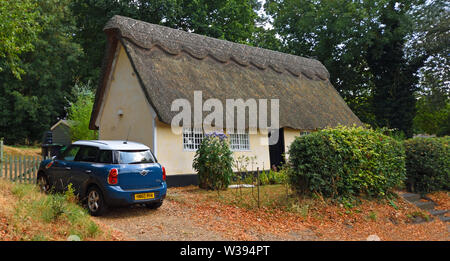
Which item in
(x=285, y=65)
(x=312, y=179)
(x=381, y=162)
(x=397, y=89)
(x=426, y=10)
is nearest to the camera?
(x=312, y=179)

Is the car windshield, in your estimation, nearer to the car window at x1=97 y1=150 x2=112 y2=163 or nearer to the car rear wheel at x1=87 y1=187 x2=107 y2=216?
the car window at x1=97 y1=150 x2=112 y2=163

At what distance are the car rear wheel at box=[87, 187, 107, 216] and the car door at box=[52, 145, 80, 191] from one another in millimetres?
1038

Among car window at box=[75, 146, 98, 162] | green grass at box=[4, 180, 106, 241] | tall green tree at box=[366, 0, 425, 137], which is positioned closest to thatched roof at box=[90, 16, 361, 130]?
car window at box=[75, 146, 98, 162]

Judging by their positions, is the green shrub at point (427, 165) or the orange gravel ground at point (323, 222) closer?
the orange gravel ground at point (323, 222)

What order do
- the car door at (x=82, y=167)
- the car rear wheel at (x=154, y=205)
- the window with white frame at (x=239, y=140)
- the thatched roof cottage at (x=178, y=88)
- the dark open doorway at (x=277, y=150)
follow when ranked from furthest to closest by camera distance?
the dark open doorway at (x=277, y=150), the window with white frame at (x=239, y=140), the thatched roof cottage at (x=178, y=88), the car rear wheel at (x=154, y=205), the car door at (x=82, y=167)

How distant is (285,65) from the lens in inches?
793

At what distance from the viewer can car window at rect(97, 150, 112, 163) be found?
8281 millimetres

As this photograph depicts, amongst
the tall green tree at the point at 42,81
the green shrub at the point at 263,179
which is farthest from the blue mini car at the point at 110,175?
the tall green tree at the point at 42,81

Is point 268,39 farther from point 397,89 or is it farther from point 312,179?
point 312,179

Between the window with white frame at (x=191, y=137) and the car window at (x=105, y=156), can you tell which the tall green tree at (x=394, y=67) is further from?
the car window at (x=105, y=156)

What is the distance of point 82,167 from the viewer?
8.55 metres

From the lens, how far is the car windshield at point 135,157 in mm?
8305
